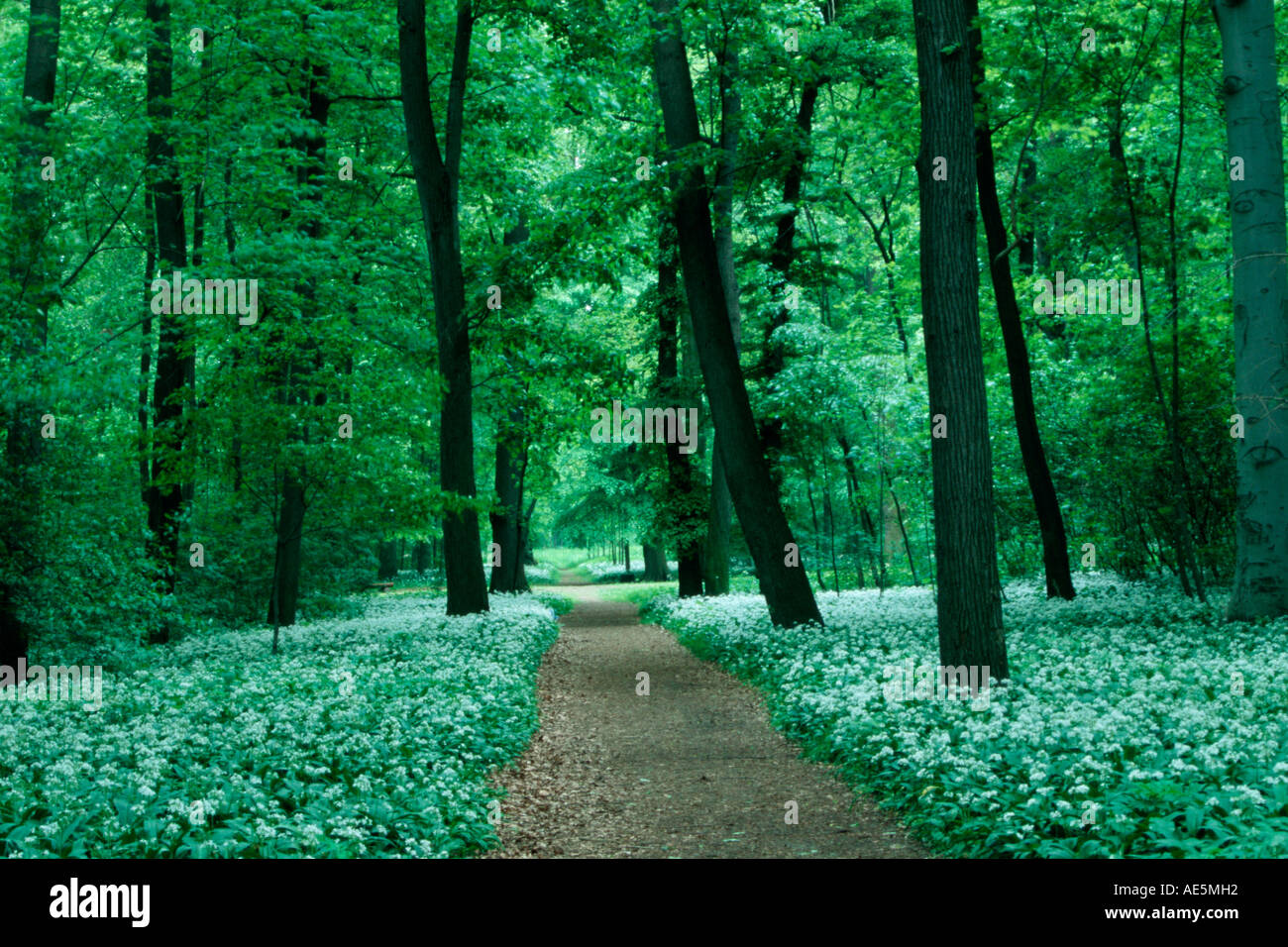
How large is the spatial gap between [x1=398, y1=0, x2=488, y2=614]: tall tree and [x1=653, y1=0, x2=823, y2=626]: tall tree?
4225 mm

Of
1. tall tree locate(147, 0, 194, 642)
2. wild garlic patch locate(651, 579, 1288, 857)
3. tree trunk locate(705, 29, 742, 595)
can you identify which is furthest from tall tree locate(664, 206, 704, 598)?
wild garlic patch locate(651, 579, 1288, 857)

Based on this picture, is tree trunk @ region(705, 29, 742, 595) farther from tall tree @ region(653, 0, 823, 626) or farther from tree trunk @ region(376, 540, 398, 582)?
tree trunk @ region(376, 540, 398, 582)

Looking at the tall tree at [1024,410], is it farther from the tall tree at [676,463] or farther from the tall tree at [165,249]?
the tall tree at [165,249]

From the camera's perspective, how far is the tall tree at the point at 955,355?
8328mm

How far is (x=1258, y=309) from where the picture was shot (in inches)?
386

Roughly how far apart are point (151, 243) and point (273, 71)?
4.03 meters

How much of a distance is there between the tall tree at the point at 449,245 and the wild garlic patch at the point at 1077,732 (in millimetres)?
6275

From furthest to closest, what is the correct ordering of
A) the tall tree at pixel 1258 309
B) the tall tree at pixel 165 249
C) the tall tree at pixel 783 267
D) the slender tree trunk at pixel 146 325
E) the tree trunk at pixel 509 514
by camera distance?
the tree trunk at pixel 509 514 → the tall tree at pixel 783 267 → the slender tree trunk at pixel 146 325 → the tall tree at pixel 165 249 → the tall tree at pixel 1258 309

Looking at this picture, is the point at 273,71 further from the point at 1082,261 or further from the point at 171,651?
the point at 1082,261

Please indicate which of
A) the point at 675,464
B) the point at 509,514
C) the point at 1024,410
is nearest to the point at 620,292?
the point at 1024,410

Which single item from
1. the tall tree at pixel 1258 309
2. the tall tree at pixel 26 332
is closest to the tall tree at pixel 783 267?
the tall tree at pixel 1258 309
